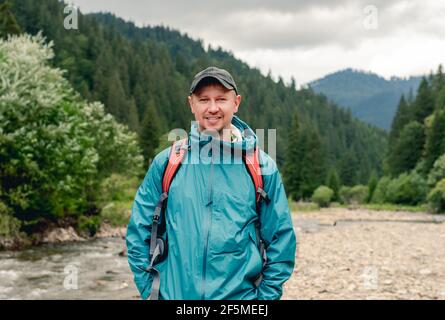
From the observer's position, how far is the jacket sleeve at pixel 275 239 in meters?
3.53

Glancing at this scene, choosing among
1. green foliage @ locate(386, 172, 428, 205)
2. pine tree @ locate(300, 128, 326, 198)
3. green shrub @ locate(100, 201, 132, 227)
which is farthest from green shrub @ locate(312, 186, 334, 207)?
green shrub @ locate(100, 201, 132, 227)

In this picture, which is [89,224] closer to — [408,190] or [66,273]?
[66,273]

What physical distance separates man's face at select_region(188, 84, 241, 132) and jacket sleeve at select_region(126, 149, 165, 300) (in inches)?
16.2

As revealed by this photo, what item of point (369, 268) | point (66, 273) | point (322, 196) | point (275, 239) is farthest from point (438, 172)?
point (275, 239)

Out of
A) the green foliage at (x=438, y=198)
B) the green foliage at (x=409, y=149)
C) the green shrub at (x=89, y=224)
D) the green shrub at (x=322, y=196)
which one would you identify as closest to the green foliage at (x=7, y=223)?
the green shrub at (x=89, y=224)

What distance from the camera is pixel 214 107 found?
3645mm

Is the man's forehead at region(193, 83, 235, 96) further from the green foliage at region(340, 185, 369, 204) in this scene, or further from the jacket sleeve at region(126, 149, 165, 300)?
the green foliage at region(340, 185, 369, 204)

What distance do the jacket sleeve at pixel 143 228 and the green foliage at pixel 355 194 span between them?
77.1 meters

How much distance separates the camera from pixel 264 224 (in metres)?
3.61

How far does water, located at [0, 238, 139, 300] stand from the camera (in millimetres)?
13688

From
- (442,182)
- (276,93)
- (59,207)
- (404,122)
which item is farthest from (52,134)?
(276,93)

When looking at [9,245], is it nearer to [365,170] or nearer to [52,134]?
[52,134]

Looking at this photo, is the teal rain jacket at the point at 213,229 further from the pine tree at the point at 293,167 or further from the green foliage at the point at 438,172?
the pine tree at the point at 293,167
